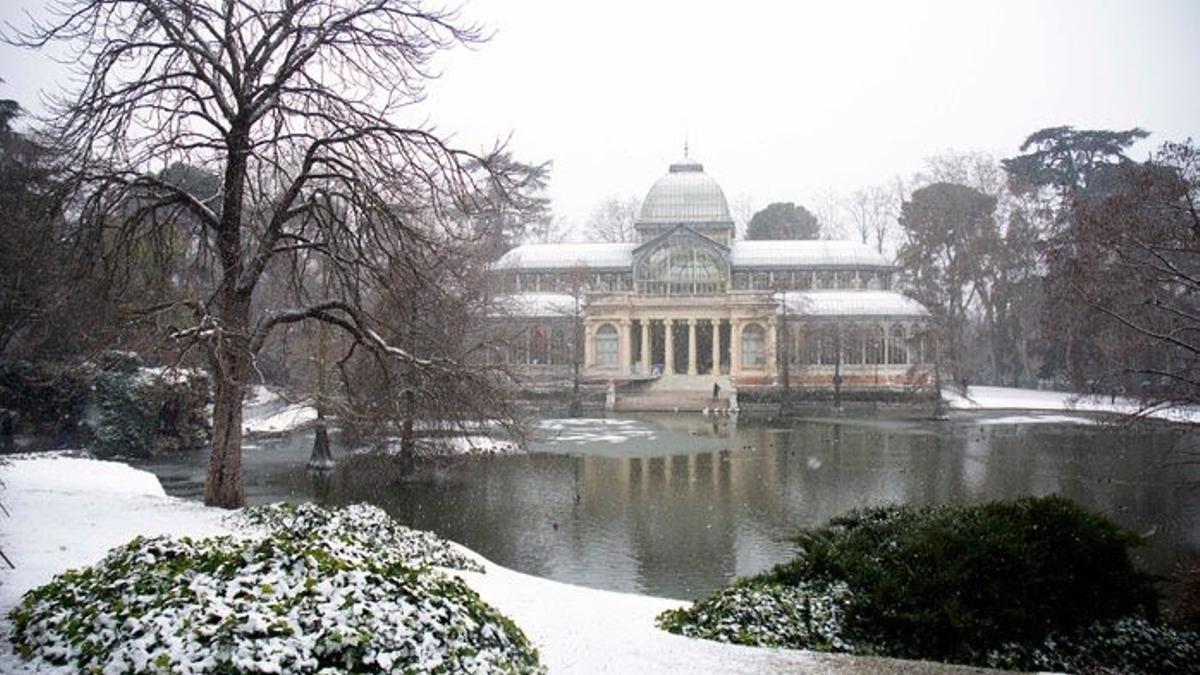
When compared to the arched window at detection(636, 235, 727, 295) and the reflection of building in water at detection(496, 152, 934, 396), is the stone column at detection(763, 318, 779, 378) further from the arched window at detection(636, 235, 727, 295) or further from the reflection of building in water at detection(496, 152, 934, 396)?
the arched window at detection(636, 235, 727, 295)

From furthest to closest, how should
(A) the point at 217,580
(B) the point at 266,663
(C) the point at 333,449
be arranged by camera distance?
(C) the point at 333,449 < (A) the point at 217,580 < (B) the point at 266,663

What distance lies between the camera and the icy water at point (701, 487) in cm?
1445

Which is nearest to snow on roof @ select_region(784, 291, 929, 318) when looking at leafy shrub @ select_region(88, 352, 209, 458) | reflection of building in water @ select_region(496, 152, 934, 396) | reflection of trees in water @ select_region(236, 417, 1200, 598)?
reflection of building in water @ select_region(496, 152, 934, 396)

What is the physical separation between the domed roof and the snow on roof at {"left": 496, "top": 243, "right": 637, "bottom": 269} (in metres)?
2.76

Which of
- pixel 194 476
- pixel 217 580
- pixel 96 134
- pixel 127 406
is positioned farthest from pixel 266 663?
pixel 127 406

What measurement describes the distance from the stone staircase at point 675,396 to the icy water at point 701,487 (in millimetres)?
10969

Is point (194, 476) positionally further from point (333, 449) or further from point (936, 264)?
point (936, 264)

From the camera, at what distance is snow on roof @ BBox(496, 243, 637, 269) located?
59.0m

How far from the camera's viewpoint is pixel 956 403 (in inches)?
1770

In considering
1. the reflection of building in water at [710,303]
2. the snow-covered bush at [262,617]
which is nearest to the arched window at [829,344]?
the reflection of building in water at [710,303]

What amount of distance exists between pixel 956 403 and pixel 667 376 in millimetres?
14669

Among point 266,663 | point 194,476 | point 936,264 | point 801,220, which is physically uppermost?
point 801,220

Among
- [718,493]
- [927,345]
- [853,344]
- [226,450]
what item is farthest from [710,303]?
[226,450]

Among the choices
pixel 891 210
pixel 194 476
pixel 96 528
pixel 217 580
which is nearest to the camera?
pixel 217 580
